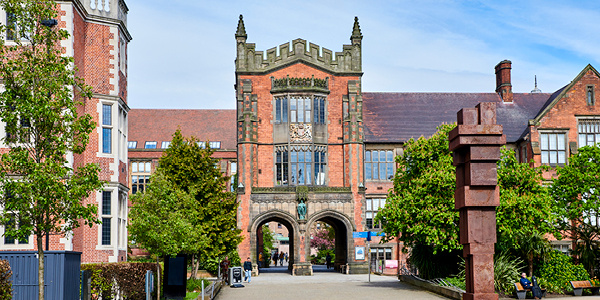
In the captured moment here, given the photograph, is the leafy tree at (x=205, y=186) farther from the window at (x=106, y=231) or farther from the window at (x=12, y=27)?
the window at (x=12, y=27)

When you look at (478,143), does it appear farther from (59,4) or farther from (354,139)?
(354,139)

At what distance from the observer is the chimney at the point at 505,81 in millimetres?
52281

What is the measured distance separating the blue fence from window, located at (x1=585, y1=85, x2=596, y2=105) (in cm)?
3844

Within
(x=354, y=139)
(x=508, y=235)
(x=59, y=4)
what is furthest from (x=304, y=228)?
(x=59, y=4)

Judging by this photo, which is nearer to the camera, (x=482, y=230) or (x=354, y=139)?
(x=482, y=230)

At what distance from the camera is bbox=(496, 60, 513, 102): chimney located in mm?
52281

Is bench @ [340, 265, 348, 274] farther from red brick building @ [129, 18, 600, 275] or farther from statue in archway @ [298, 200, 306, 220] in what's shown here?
statue in archway @ [298, 200, 306, 220]

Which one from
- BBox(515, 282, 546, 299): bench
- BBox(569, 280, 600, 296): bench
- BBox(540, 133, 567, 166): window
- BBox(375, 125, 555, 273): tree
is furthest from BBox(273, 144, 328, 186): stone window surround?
BBox(515, 282, 546, 299): bench

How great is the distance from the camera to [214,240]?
34.7 meters

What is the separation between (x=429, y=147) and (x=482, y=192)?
15.5 metres

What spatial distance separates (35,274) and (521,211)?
20.0 meters

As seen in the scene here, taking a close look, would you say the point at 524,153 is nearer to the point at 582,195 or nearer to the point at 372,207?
the point at 372,207

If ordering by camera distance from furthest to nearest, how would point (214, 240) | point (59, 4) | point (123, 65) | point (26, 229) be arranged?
1. point (214, 240)
2. point (123, 65)
3. point (59, 4)
4. point (26, 229)

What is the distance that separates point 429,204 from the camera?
28.7m
